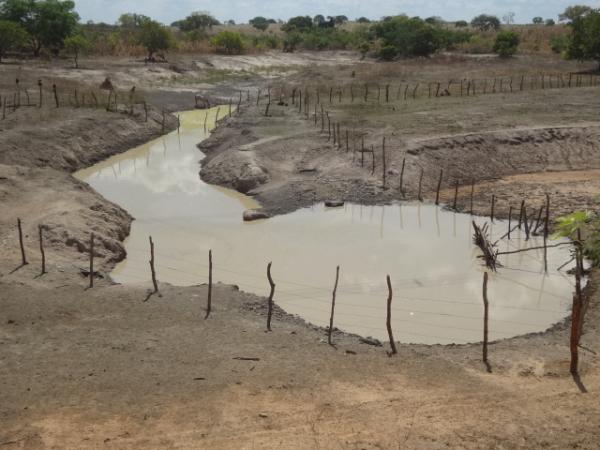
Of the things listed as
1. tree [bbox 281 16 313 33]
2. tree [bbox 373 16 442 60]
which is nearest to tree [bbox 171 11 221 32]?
tree [bbox 281 16 313 33]

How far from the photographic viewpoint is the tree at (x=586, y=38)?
123ft

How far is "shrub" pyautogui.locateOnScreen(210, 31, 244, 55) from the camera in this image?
5869 cm

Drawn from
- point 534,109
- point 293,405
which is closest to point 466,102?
point 534,109

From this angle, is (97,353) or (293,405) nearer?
(293,405)

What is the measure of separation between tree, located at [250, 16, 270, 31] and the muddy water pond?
287 ft

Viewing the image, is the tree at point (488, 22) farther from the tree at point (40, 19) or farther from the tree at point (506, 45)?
the tree at point (40, 19)

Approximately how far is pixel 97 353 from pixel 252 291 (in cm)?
399

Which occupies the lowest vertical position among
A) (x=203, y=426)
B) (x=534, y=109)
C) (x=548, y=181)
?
(x=203, y=426)

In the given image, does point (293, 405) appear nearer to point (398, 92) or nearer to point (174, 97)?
point (398, 92)

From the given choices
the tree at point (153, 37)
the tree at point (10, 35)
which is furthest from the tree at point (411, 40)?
the tree at point (10, 35)

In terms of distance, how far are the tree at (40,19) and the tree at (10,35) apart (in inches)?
143

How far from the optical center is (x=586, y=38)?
126ft

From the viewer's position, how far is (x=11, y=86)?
30.2m

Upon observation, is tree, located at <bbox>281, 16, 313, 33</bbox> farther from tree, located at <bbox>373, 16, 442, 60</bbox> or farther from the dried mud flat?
the dried mud flat
